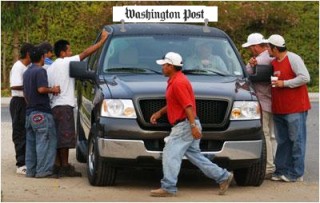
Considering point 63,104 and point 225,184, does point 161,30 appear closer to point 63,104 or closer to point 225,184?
point 63,104

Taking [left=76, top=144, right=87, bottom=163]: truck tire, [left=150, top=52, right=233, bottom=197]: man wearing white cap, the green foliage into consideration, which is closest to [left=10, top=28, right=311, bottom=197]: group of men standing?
[left=76, top=144, right=87, bottom=163]: truck tire

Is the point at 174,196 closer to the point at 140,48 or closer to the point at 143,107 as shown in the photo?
the point at 143,107

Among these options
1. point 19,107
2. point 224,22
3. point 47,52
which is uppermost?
point 224,22

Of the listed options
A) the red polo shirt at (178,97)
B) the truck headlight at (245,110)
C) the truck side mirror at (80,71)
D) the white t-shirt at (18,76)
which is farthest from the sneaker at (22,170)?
the truck headlight at (245,110)

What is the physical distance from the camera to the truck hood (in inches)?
419

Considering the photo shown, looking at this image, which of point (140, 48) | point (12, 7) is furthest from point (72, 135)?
point (12, 7)

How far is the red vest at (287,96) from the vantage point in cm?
1168

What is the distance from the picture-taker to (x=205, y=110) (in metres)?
10.6

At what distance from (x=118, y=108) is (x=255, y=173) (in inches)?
72.9

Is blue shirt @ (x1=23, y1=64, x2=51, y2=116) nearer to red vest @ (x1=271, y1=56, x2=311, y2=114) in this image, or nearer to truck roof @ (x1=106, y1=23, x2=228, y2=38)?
truck roof @ (x1=106, y1=23, x2=228, y2=38)

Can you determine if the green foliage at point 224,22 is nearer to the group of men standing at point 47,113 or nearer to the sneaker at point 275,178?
the group of men standing at point 47,113

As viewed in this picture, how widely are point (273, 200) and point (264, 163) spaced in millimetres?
1003

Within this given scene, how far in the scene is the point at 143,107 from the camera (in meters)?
10.6

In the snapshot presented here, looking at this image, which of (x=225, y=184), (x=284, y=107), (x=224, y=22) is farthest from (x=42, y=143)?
(x=224, y=22)
